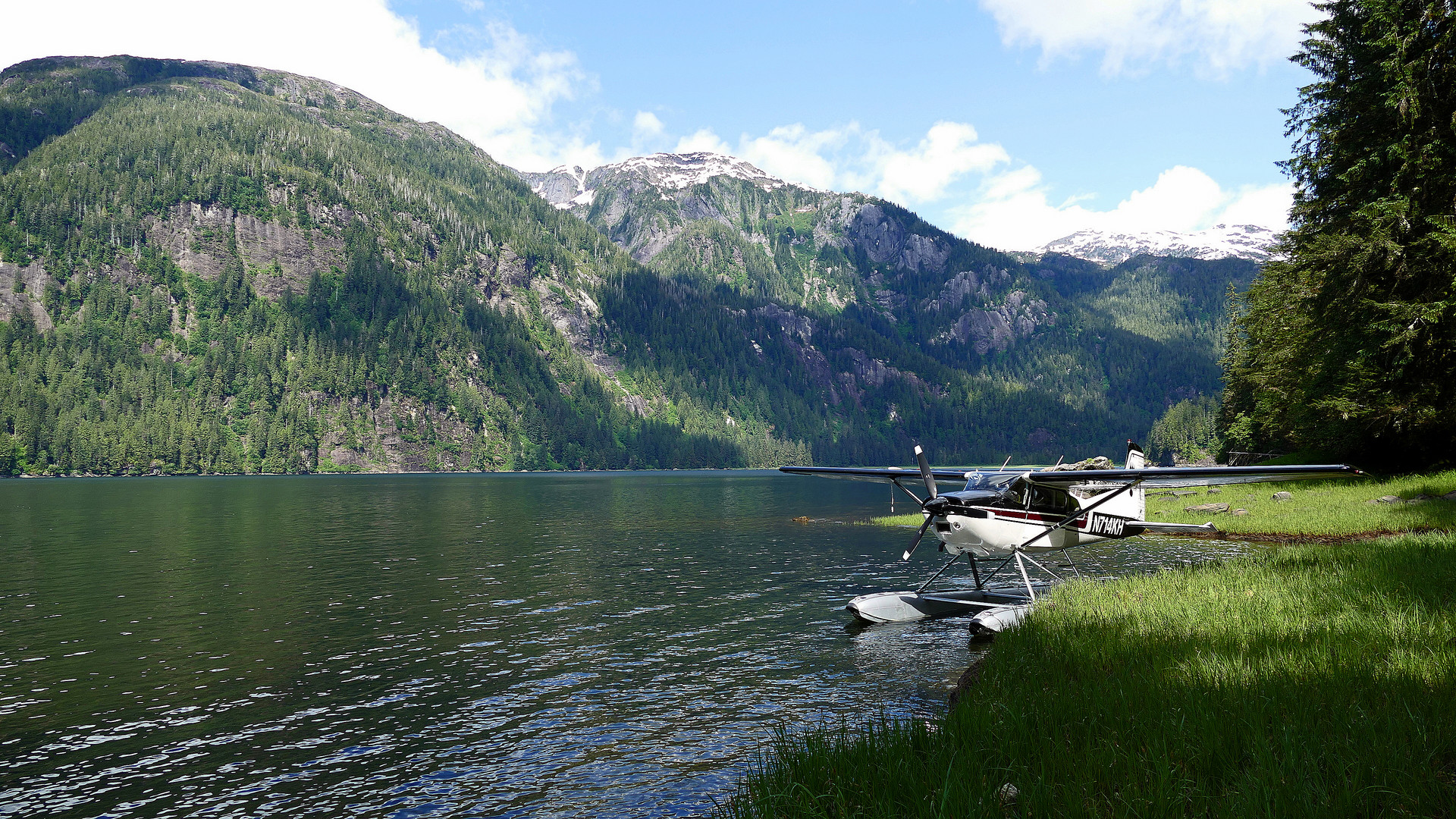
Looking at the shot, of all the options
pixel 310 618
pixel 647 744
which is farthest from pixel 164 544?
pixel 647 744

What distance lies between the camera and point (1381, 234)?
110 ft

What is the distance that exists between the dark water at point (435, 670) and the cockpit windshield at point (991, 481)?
13.5 feet

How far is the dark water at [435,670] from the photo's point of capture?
1162cm

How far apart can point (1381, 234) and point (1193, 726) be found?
122 ft

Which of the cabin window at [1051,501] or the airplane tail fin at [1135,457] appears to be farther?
the airplane tail fin at [1135,457]

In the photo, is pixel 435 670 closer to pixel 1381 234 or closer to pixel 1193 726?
pixel 1193 726

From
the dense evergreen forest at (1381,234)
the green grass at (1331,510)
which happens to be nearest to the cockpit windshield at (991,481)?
the green grass at (1331,510)

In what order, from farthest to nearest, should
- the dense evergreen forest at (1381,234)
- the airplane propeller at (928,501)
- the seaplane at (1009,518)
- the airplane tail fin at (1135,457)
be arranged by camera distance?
the dense evergreen forest at (1381,234) < the airplane tail fin at (1135,457) < the airplane propeller at (928,501) < the seaplane at (1009,518)

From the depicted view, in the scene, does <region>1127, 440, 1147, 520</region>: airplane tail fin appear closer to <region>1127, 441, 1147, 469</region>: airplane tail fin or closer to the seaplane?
<region>1127, 441, 1147, 469</region>: airplane tail fin

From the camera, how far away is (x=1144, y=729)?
785 cm

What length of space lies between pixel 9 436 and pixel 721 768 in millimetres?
266184

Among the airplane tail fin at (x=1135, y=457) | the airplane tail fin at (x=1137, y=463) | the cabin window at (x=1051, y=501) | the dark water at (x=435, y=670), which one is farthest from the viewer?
the airplane tail fin at (x=1135, y=457)

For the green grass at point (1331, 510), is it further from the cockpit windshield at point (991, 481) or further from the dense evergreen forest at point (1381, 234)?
the cockpit windshield at point (991, 481)

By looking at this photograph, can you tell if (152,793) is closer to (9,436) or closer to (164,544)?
(164,544)
